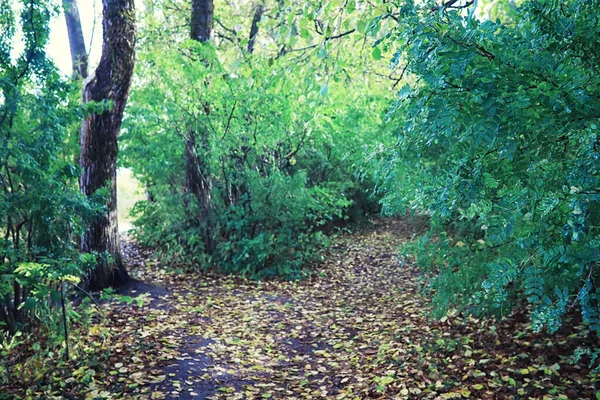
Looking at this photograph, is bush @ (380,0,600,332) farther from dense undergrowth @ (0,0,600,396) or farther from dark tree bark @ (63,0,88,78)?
dark tree bark @ (63,0,88,78)

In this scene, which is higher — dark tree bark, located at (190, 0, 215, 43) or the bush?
dark tree bark, located at (190, 0, 215, 43)

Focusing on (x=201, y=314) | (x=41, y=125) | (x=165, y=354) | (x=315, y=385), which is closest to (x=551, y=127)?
(x=315, y=385)

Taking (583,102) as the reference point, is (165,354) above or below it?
below

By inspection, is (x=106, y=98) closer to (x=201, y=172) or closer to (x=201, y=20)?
(x=201, y=172)

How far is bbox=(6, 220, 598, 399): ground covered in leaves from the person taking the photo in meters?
4.00

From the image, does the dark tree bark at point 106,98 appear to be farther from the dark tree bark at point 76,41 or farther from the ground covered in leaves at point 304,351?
the dark tree bark at point 76,41

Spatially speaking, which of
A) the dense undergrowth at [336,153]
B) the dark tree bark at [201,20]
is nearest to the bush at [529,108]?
the dense undergrowth at [336,153]

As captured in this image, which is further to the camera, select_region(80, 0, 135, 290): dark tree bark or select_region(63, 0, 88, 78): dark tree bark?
select_region(63, 0, 88, 78): dark tree bark

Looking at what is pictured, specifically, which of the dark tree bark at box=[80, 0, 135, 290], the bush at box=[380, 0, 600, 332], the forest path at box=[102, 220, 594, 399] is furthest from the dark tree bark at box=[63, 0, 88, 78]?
the bush at box=[380, 0, 600, 332]

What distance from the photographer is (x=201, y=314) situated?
643 centimetres

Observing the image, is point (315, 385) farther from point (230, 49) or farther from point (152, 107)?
point (230, 49)

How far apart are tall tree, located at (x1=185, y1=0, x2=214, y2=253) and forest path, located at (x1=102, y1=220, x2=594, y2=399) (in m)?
1.19

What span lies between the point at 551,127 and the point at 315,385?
312 centimetres

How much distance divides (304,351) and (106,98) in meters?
3.93
